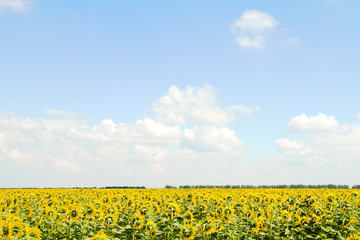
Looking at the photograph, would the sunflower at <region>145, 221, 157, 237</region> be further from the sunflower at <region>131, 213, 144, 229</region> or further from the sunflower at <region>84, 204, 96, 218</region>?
the sunflower at <region>84, 204, 96, 218</region>

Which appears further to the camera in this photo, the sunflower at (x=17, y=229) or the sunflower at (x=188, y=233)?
the sunflower at (x=188, y=233)

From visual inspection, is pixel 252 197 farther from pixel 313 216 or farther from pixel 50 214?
pixel 50 214

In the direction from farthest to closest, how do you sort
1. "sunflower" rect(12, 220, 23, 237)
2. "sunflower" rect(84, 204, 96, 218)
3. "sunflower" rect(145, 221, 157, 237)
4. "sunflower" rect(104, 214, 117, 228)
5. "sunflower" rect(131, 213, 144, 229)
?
"sunflower" rect(84, 204, 96, 218) → "sunflower" rect(104, 214, 117, 228) → "sunflower" rect(131, 213, 144, 229) → "sunflower" rect(145, 221, 157, 237) → "sunflower" rect(12, 220, 23, 237)

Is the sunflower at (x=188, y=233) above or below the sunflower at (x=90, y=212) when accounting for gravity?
below

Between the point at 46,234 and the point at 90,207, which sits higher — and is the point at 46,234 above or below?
below

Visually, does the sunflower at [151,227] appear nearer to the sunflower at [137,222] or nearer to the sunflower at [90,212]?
the sunflower at [137,222]

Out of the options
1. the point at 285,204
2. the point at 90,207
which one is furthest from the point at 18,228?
the point at 285,204

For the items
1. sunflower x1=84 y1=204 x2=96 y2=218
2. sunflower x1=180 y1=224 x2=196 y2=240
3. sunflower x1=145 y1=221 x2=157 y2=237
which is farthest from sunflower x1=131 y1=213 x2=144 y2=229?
sunflower x1=84 y1=204 x2=96 y2=218

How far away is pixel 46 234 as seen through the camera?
450 inches

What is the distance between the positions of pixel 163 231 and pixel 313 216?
19.0 ft

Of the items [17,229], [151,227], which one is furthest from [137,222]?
[17,229]

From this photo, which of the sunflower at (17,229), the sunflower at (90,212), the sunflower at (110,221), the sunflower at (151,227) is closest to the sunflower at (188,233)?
the sunflower at (151,227)

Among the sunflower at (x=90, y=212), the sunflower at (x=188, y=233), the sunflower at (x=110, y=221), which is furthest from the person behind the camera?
the sunflower at (x=90, y=212)

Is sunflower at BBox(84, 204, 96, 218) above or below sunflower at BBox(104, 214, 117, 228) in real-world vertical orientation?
above
